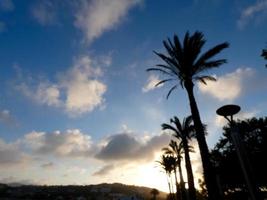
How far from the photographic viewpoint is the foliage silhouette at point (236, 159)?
3244 cm

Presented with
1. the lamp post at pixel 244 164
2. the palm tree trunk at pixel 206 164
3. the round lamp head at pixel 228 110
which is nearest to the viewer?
the lamp post at pixel 244 164

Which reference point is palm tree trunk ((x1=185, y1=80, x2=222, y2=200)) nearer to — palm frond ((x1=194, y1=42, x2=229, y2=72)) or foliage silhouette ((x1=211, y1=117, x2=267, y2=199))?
palm frond ((x1=194, y1=42, x2=229, y2=72))

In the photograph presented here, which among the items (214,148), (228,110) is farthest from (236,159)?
(228,110)

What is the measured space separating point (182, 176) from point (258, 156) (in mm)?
15461

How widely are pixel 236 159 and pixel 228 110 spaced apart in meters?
27.5

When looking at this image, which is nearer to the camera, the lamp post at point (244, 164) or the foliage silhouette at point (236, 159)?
the lamp post at point (244, 164)

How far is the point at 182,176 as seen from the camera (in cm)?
4528

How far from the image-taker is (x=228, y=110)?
398 inches

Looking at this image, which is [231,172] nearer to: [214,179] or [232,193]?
[232,193]

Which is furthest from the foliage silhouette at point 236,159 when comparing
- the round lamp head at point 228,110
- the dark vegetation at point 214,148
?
the round lamp head at point 228,110

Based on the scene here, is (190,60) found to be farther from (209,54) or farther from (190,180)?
(190,180)

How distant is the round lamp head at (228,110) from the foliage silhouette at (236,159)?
23.9 m

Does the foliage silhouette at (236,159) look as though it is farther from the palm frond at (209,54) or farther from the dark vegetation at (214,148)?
the palm frond at (209,54)

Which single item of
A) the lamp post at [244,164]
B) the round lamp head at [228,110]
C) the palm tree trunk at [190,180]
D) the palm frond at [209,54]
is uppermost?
the palm frond at [209,54]
